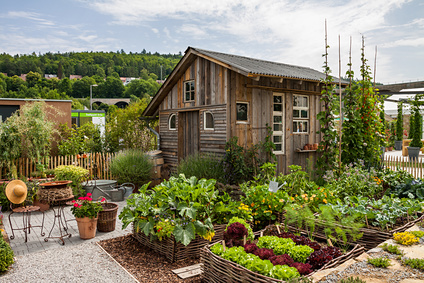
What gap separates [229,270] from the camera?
341cm

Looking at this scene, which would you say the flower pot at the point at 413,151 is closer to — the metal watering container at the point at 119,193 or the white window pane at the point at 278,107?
the white window pane at the point at 278,107

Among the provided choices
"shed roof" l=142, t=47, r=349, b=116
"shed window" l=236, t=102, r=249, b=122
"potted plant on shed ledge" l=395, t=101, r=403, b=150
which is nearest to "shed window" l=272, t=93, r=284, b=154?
"shed roof" l=142, t=47, r=349, b=116

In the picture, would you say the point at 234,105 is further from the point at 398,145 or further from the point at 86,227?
the point at 398,145

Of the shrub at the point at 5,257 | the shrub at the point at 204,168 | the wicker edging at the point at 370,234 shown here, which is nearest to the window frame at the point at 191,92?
the shrub at the point at 204,168

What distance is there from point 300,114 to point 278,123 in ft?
3.60

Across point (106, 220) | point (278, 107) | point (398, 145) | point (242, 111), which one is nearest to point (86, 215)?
point (106, 220)

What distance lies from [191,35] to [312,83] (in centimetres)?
700

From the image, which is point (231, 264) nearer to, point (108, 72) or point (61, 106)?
point (61, 106)

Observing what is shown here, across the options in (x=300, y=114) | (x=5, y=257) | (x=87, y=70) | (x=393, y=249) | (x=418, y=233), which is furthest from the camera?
(x=87, y=70)

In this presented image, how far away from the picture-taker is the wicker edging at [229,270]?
10.4 ft

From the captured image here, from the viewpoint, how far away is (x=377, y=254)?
371 centimetres

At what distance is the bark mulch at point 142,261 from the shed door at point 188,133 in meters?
5.18

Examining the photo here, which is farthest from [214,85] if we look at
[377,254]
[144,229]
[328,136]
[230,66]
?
[377,254]

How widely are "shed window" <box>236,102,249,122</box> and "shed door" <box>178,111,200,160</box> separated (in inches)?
68.5
